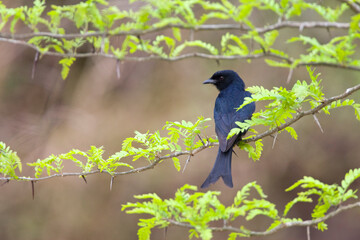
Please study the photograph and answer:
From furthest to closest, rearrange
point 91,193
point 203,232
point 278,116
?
1. point 91,193
2. point 278,116
3. point 203,232

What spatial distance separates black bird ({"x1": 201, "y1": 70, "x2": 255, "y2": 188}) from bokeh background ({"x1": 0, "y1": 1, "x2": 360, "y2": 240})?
65.8 inches

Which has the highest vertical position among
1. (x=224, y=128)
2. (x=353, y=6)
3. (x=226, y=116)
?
(x=353, y=6)

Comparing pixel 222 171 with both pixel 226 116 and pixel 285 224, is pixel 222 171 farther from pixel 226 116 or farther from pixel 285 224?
pixel 285 224

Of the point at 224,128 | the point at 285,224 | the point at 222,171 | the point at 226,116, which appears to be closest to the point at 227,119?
the point at 226,116

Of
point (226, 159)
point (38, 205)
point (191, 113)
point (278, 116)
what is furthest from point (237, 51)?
point (38, 205)

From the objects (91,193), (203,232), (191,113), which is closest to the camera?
(203,232)

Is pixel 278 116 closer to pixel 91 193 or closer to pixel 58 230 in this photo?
pixel 91 193

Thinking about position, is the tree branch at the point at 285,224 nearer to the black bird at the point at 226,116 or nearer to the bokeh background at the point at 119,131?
the black bird at the point at 226,116

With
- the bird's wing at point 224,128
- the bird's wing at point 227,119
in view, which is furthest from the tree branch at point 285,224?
the bird's wing at point 227,119

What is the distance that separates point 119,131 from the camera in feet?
26.8

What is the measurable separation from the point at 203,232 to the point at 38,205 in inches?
265

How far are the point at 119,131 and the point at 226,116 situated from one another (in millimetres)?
3354

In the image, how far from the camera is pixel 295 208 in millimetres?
9016

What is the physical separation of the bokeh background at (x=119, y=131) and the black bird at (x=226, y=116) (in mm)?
1670
